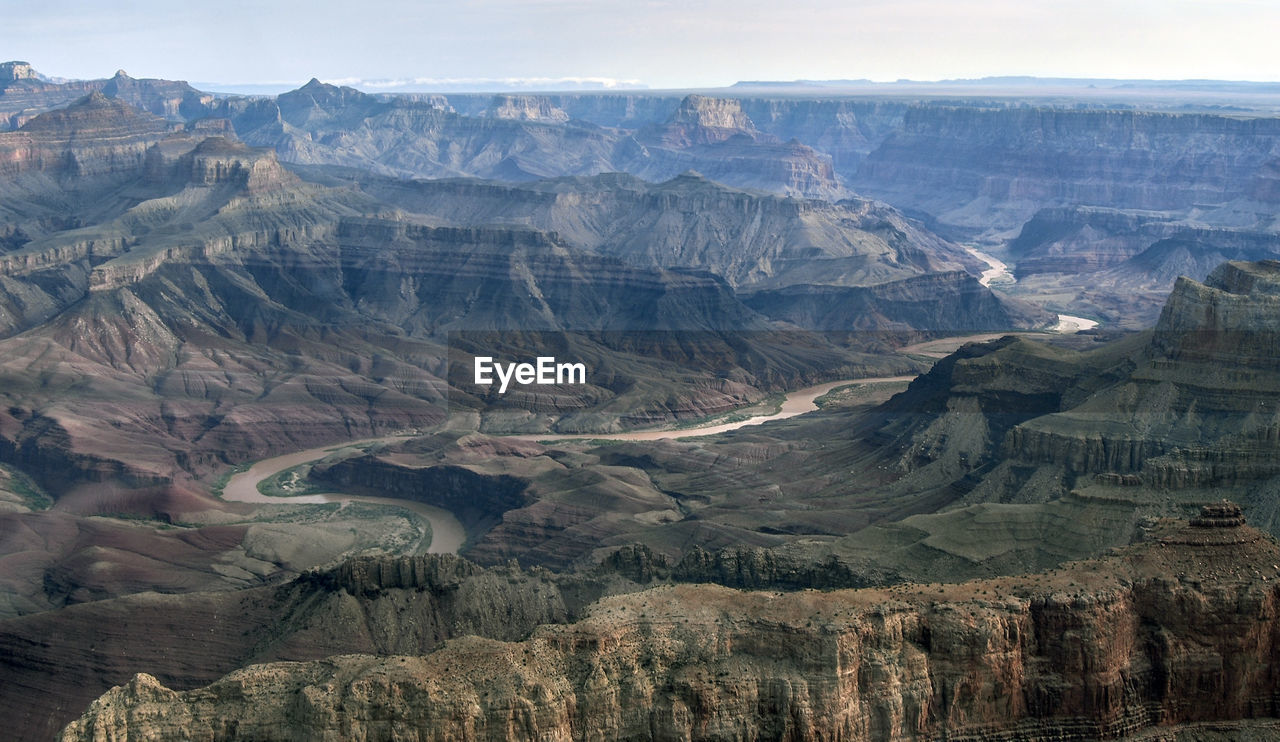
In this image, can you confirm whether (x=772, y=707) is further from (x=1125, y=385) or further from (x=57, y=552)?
(x=57, y=552)

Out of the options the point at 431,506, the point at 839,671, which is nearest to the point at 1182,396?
the point at 839,671

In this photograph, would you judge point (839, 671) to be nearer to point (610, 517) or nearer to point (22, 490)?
point (610, 517)

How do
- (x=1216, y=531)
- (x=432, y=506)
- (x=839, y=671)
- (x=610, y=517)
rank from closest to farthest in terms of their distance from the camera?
(x=839, y=671), (x=1216, y=531), (x=610, y=517), (x=432, y=506)

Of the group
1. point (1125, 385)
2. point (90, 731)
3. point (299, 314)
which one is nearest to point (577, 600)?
point (90, 731)

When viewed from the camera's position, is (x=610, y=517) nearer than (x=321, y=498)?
Yes

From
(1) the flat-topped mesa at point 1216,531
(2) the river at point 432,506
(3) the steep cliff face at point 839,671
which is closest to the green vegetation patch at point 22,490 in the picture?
(2) the river at point 432,506

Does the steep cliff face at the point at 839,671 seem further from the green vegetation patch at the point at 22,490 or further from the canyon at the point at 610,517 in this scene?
the green vegetation patch at the point at 22,490

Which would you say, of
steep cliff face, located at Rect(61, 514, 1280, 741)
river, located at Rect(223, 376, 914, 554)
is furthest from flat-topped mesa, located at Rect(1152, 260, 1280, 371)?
river, located at Rect(223, 376, 914, 554)
